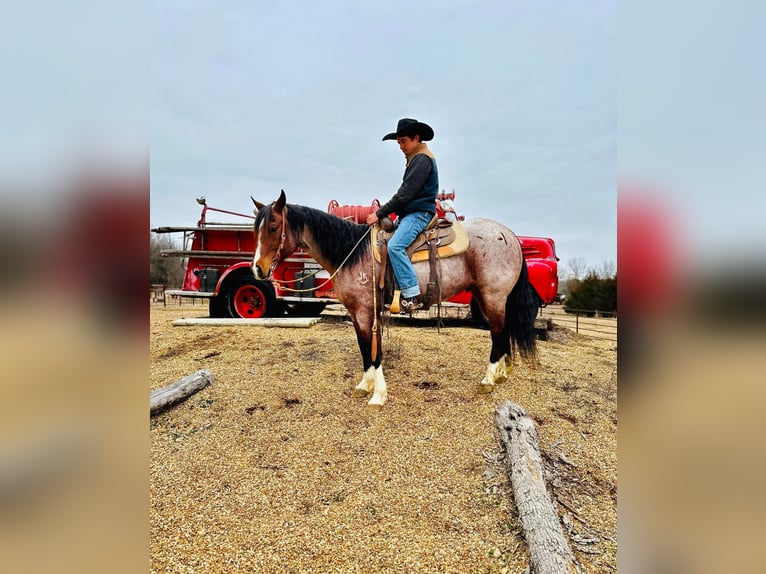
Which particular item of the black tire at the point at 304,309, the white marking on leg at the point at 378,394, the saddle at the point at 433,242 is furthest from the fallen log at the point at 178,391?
the black tire at the point at 304,309

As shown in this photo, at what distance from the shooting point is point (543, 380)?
4414mm

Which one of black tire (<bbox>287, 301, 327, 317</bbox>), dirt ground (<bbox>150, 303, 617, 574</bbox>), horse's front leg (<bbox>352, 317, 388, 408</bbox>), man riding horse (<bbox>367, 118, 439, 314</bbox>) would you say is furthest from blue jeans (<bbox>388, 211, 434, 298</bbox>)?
black tire (<bbox>287, 301, 327, 317</bbox>)

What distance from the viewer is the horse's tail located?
4215 millimetres

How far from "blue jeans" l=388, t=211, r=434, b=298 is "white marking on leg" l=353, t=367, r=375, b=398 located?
91 cm

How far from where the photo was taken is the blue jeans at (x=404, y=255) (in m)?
3.67

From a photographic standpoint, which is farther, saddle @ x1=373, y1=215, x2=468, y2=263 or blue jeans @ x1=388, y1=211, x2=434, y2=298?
saddle @ x1=373, y1=215, x2=468, y2=263

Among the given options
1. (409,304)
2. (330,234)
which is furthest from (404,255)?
(330,234)

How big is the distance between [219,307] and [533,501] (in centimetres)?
700

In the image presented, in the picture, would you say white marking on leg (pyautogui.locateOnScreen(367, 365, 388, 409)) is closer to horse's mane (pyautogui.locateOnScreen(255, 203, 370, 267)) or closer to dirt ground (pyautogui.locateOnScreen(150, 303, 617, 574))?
dirt ground (pyautogui.locateOnScreen(150, 303, 617, 574))

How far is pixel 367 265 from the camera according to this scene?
12.5 feet

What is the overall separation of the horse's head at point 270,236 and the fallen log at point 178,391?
1.40 metres
